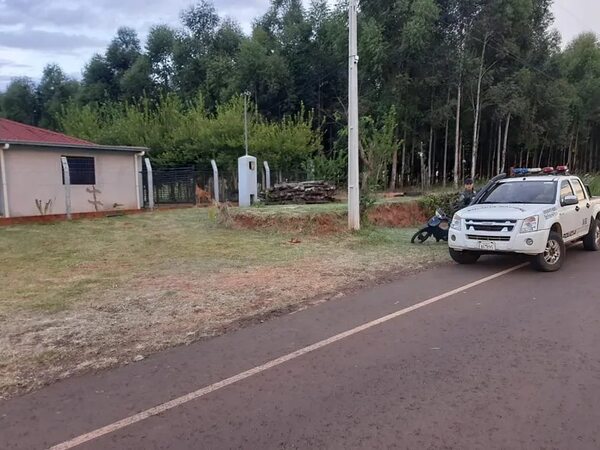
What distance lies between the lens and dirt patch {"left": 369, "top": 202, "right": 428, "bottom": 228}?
624 inches

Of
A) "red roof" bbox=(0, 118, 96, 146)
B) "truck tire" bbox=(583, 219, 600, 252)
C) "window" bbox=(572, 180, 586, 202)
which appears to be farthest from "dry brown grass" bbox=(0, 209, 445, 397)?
"red roof" bbox=(0, 118, 96, 146)

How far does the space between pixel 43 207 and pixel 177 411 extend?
16765 mm

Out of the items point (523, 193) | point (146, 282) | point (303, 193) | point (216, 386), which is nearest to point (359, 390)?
point (216, 386)

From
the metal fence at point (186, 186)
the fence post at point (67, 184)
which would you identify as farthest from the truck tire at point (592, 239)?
the fence post at point (67, 184)

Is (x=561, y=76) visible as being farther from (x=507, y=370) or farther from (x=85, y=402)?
(x=85, y=402)

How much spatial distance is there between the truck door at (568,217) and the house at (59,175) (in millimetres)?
15343

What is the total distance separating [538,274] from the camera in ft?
27.4

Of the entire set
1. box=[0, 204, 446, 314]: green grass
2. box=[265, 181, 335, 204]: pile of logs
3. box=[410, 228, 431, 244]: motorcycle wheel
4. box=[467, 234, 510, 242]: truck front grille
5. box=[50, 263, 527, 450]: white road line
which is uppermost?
box=[265, 181, 335, 204]: pile of logs

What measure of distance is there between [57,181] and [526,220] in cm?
1635

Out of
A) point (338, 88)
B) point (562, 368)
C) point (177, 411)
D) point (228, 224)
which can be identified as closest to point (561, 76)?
point (338, 88)

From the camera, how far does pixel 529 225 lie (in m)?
8.39

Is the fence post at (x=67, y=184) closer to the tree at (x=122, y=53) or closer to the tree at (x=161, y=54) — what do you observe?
the tree at (x=161, y=54)

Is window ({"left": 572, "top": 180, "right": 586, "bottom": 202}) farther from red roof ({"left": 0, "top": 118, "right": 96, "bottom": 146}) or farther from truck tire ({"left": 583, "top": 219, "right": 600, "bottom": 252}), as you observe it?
red roof ({"left": 0, "top": 118, "right": 96, "bottom": 146})

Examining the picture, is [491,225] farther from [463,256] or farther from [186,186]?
[186,186]
